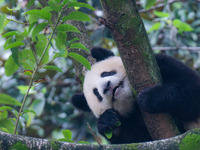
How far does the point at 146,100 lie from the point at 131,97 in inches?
15.0

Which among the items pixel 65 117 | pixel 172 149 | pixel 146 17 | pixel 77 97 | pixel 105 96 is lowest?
pixel 65 117

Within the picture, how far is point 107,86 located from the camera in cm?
251

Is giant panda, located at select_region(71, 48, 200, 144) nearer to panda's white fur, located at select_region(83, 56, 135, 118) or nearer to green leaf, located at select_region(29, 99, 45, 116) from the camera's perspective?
panda's white fur, located at select_region(83, 56, 135, 118)

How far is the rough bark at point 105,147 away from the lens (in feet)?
5.09

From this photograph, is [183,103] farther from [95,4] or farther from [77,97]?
[95,4]

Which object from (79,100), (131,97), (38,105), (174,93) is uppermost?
(174,93)

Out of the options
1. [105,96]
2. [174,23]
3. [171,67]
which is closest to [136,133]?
[105,96]

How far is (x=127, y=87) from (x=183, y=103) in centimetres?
52

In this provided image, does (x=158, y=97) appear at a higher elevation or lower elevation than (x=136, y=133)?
higher

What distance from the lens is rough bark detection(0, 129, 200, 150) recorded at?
5.09ft

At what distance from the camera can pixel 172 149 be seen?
155 cm

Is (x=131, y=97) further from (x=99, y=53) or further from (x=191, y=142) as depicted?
(x=191, y=142)

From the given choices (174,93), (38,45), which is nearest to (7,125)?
(38,45)

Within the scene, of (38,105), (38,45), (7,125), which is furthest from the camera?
(38,105)
